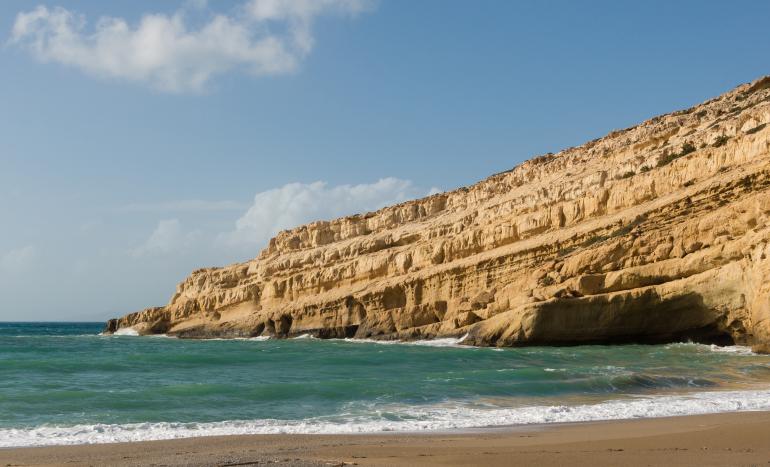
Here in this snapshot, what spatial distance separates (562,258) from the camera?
32500 millimetres

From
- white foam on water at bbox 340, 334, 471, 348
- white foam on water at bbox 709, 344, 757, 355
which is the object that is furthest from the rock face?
white foam on water at bbox 340, 334, 471, 348

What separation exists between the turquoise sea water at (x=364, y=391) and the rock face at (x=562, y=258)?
87.4 inches

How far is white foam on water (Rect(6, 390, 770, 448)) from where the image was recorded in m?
12.2

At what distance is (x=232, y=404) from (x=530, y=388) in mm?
7088

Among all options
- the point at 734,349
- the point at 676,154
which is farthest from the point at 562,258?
the point at 676,154

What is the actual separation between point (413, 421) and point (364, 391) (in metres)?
4.35

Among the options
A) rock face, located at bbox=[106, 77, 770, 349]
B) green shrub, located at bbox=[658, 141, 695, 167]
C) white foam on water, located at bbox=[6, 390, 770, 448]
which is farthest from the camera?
green shrub, located at bbox=[658, 141, 695, 167]

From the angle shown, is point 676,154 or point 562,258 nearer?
point 562,258

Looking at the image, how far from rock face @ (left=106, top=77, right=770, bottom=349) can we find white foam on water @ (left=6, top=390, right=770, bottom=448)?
11.4 metres

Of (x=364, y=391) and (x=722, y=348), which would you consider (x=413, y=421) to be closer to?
(x=364, y=391)

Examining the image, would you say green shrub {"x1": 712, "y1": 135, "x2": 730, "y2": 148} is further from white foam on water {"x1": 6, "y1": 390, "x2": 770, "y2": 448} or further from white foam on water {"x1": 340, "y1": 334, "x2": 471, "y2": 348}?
white foam on water {"x1": 6, "y1": 390, "x2": 770, "y2": 448}

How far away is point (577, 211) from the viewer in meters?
36.7

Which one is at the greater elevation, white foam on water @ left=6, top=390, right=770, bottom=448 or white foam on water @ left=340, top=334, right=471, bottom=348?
white foam on water @ left=340, top=334, right=471, bottom=348

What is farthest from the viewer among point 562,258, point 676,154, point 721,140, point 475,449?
point 676,154
